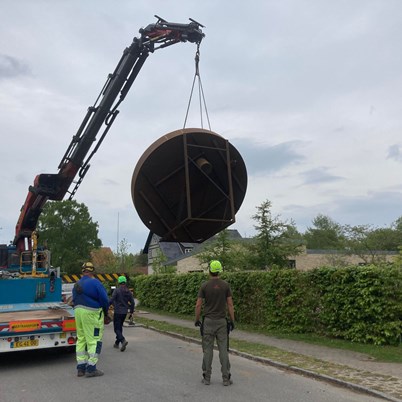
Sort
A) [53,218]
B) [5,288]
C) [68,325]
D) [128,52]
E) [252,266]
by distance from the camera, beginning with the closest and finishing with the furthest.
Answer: [68,325], [5,288], [128,52], [252,266], [53,218]

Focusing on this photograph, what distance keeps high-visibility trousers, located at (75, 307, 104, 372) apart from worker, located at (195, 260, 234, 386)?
1.72 meters

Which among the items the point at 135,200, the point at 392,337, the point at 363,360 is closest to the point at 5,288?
the point at 135,200

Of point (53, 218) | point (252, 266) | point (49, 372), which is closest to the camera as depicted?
point (49, 372)

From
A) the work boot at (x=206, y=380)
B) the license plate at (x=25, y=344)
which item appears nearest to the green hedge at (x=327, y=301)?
the work boot at (x=206, y=380)

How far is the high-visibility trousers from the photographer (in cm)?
743

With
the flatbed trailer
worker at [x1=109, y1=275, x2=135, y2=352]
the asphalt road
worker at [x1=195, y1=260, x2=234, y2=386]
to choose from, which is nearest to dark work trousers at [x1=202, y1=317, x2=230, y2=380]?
worker at [x1=195, y1=260, x2=234, y2=386]

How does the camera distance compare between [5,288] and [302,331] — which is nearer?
[5,288]

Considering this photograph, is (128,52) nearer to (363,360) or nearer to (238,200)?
(238,200)

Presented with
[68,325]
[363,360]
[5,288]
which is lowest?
[363,360]

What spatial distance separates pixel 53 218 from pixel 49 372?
220ft

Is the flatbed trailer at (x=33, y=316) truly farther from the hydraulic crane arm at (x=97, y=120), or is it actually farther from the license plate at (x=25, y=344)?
the hydraulic crane arm at (x=97, y=120)

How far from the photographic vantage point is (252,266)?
82.1 feet

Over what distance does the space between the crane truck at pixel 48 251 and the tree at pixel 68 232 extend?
57.4 metres

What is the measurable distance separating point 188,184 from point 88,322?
3725 millimetres
